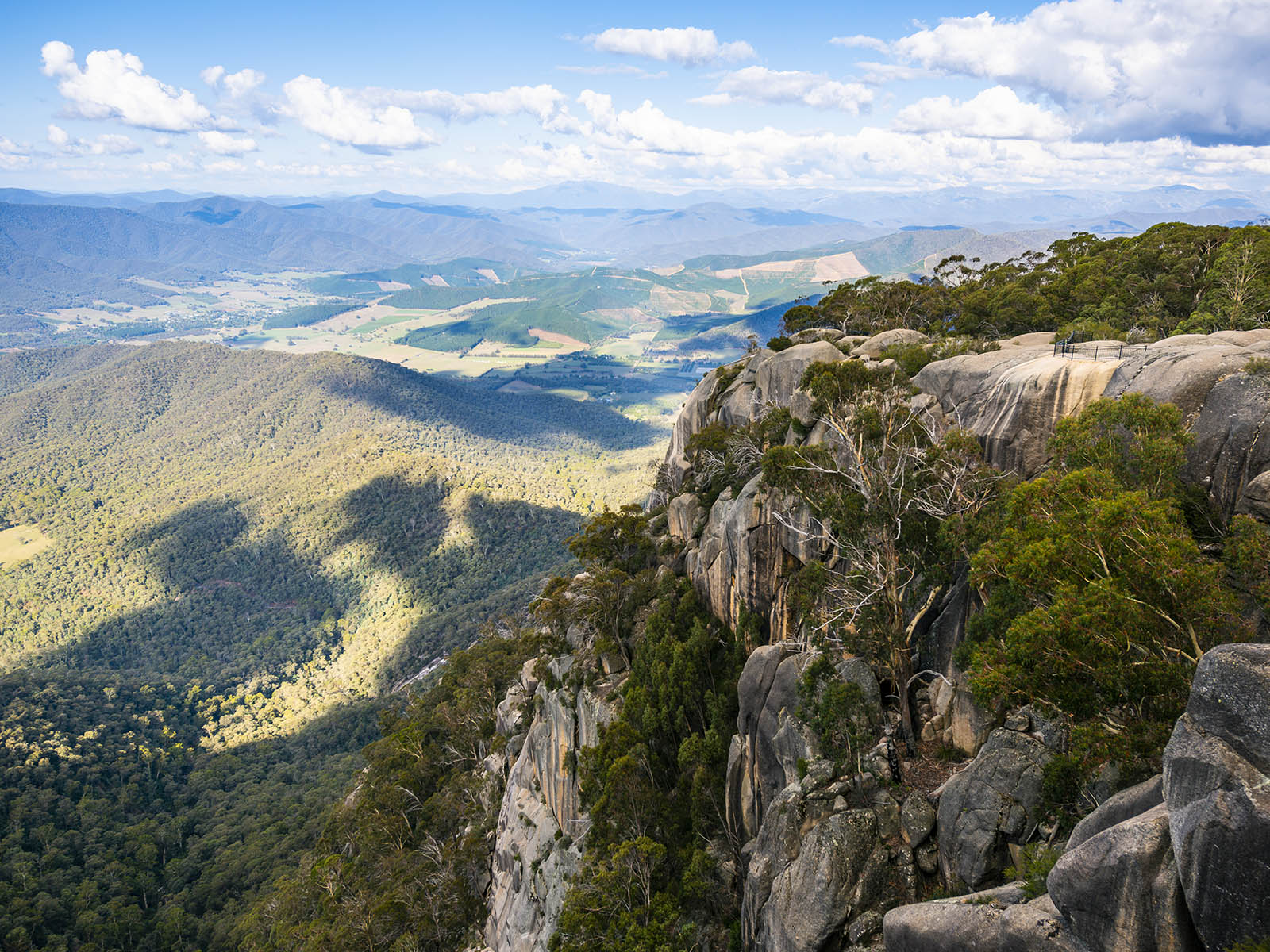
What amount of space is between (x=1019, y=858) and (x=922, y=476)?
1317 cm

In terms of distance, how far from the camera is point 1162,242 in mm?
49031

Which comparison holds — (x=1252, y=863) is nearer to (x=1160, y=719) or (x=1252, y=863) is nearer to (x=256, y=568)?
(x=1160, y=719)

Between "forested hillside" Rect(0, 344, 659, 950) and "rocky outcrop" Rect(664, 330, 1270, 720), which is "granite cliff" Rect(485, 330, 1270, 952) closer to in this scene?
"rocky outcrop" Rect(664, 330, 1270, 720)

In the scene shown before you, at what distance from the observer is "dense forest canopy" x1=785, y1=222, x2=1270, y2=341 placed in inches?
1405

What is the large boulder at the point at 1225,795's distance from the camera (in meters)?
8.99

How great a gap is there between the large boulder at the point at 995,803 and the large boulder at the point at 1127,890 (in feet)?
15.3

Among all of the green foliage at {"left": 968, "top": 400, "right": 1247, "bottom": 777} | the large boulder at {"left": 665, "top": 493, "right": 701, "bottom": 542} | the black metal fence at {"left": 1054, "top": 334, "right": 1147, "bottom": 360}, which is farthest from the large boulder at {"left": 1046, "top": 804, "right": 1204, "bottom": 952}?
the large boulder at {"left": 665, "top": 493, "right": 701, "bottom": 542}

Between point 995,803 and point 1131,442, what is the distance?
10.4 m

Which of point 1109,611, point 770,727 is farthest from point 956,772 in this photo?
point 1109,611

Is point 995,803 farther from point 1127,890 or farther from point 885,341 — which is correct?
point 885,341

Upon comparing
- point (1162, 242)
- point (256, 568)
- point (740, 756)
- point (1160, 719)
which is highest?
point (1162, 242)

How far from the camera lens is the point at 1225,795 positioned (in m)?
9.47

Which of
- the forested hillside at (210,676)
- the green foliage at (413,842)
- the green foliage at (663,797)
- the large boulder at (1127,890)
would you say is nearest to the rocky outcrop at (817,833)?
the green foliage at (663,797)

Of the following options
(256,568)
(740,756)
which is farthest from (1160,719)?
(256,568)
